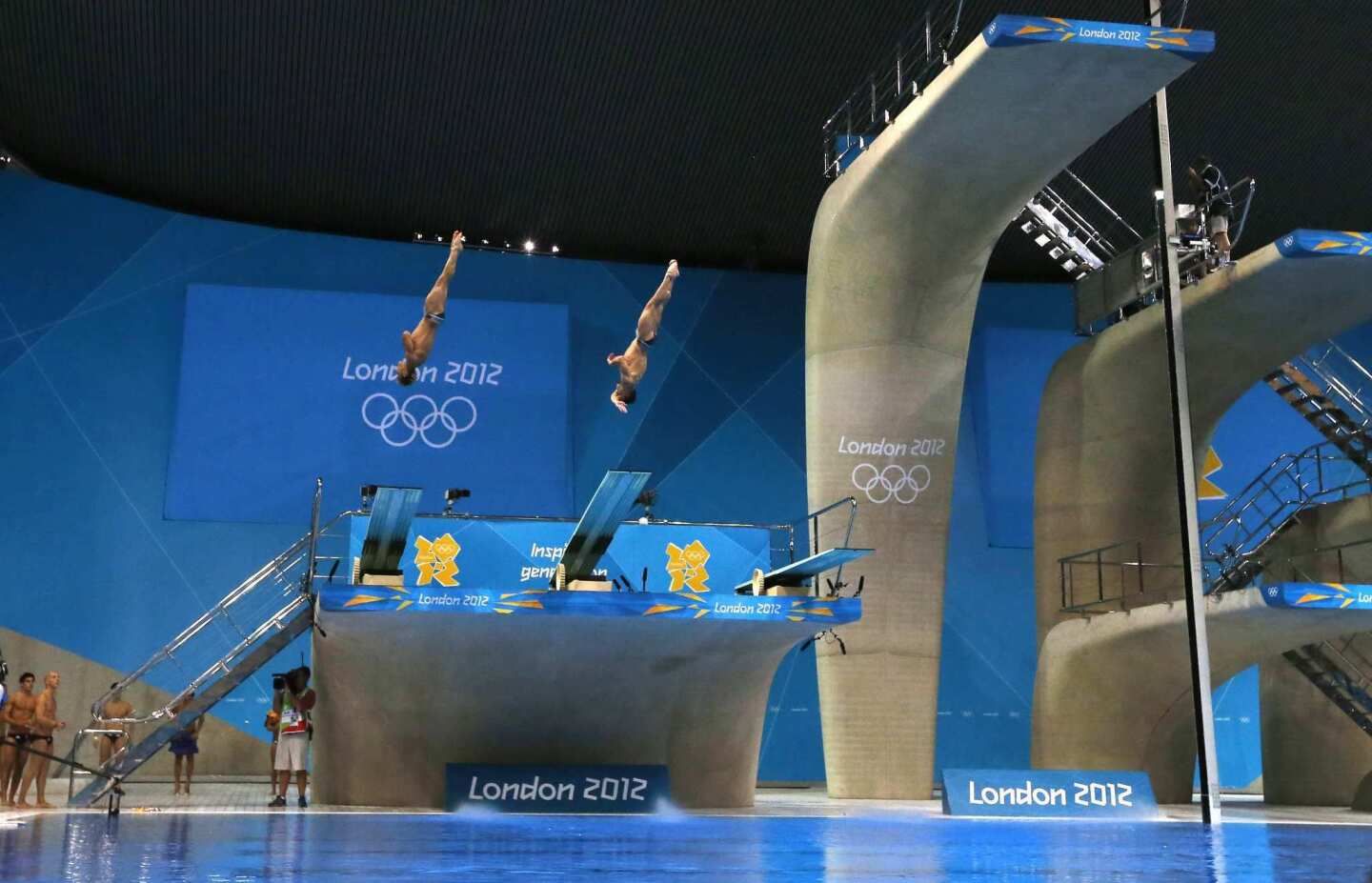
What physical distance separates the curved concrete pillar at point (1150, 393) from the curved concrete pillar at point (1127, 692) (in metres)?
1.10

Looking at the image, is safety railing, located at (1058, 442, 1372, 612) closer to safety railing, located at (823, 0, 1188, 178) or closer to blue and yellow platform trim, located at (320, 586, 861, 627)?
blue and yellow platform trim, located at (320, 586, 861, 627)

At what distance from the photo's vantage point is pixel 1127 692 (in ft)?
61.7

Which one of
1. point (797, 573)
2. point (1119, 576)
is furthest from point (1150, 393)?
point (797, 573)

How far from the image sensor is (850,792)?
18859 mm

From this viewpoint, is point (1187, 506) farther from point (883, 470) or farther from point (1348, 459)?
point (1348, 459)

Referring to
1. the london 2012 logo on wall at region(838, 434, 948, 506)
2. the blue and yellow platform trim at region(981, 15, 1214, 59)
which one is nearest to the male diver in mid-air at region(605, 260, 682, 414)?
the london 2012 logo on wall at region(838, 434, 948, 506)

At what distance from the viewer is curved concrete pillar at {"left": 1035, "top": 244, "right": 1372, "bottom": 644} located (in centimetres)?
1748

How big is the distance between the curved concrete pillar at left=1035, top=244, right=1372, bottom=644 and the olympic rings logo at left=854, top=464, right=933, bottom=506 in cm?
280

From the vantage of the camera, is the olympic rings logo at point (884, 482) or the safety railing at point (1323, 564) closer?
the safety railing at point (1323, 564)

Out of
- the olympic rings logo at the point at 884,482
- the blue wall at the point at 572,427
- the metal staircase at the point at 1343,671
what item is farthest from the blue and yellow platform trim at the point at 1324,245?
the blue wall at the point at 572,427

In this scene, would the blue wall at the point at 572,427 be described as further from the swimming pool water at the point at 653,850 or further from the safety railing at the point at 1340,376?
the swimming pool water at the point at 653,850

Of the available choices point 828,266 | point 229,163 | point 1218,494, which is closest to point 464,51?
point 229,163

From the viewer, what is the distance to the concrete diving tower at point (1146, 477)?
17062 millimetres

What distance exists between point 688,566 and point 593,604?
2.67 metres
